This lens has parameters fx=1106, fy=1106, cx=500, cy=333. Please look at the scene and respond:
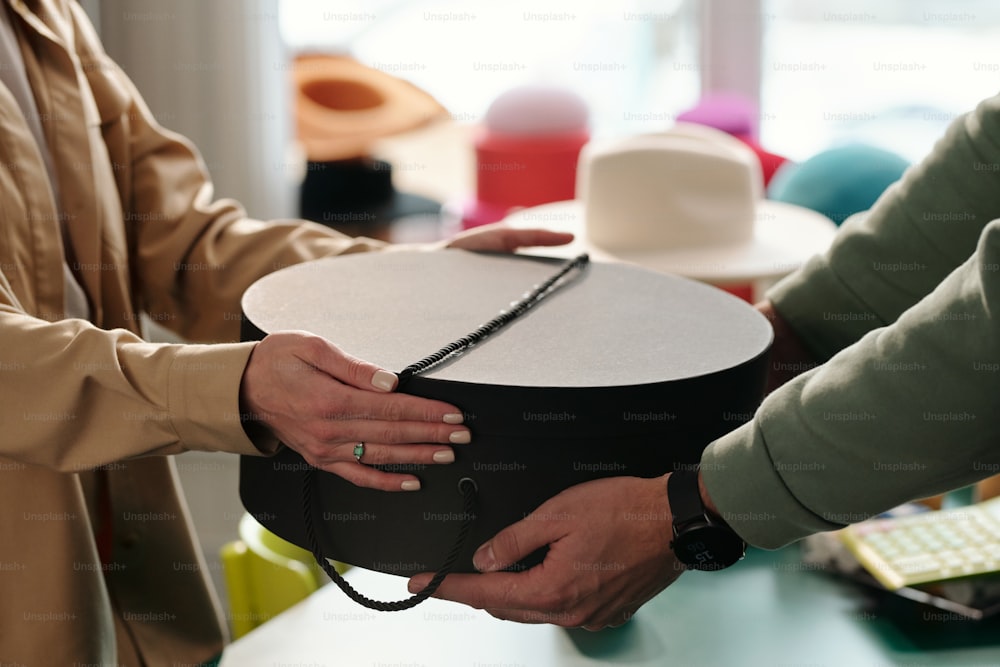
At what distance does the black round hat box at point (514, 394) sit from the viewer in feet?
2.58

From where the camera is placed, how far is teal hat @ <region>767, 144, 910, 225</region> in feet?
5.93

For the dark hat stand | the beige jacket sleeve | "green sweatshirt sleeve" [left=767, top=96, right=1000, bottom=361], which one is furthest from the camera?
the dark hat stand

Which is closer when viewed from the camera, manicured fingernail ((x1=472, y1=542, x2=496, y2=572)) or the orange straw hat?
manicured fingernail ((x1=472, y1=542, x2=496, y2=572))

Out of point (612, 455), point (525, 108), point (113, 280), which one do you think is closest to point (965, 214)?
point (612, 455)

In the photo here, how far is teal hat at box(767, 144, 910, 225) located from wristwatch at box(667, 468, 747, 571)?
1.07m

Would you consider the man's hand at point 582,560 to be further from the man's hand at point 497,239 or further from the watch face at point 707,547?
the man's hand at point 497,239

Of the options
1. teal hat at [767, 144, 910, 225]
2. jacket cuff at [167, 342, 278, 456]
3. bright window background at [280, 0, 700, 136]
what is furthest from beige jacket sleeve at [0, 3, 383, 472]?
bright window background at [280, 0, 700, 136]

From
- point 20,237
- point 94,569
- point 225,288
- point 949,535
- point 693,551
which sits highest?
point 20,237

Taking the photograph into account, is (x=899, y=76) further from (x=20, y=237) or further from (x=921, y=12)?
(x=20, y=237)

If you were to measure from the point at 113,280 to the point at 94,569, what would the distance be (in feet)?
0.97

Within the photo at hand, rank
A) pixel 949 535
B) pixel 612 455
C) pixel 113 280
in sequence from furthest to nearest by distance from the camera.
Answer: pixel 949 535 → pixel 113 280 → pixel 612 455

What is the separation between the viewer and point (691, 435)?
84cm

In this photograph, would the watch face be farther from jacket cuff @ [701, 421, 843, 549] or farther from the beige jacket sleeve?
the beige jacket sleeve

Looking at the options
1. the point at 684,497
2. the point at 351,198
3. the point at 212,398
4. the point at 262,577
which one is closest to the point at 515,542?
the point at 684,497
